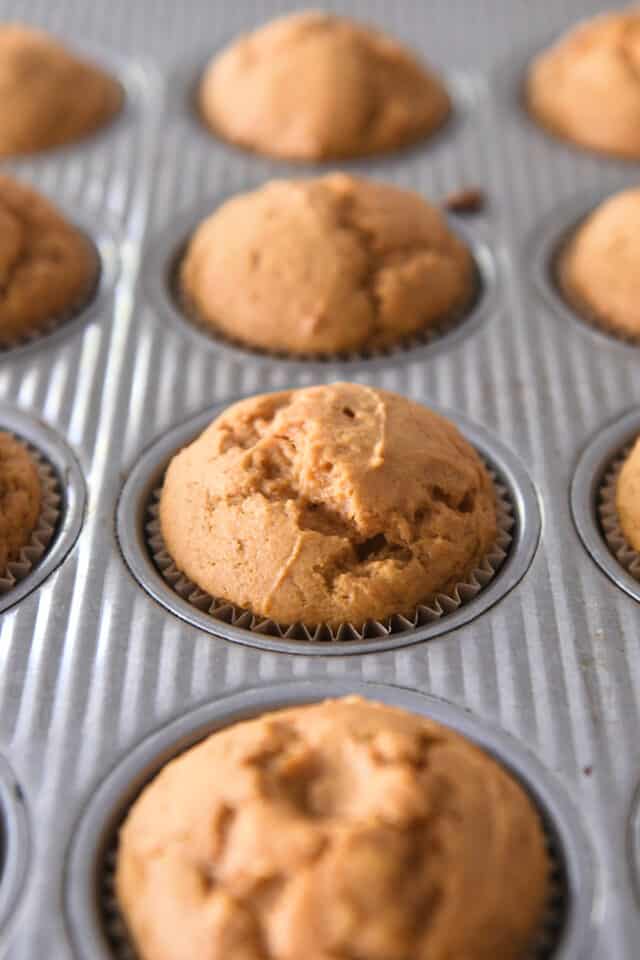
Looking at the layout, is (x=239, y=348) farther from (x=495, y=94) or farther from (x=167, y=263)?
(x=495, y=94)

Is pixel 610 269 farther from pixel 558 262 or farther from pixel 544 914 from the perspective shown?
pixel 544 914

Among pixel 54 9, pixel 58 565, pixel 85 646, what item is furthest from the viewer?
pixel 54 9

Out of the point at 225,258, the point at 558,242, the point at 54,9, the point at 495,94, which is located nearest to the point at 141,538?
the point at 225,258

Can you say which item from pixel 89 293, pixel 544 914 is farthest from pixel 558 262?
pixel 544 914

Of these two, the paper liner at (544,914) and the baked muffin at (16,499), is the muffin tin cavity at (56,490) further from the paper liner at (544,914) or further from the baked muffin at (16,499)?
the paper liner at (544,914)

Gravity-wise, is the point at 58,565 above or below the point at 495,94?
below

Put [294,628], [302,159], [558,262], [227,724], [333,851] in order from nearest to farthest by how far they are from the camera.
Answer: [333,851], [227,724], [294,628], [558,262], [302,159]

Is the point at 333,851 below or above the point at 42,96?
below

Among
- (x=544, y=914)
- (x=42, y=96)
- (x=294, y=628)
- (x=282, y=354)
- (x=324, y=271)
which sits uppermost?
(x=42, y=96)
